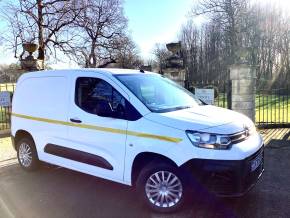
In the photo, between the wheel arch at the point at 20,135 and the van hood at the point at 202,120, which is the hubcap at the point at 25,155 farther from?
the van hood at the point at 202,120

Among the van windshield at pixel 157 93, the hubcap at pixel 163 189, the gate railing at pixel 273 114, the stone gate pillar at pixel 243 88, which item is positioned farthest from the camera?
the gate railing at pixel 273 114

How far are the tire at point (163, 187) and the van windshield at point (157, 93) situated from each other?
2.59 ft

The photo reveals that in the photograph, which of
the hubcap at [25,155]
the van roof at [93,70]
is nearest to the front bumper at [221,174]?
the van roof at [93,70]

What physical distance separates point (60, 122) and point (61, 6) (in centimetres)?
2000

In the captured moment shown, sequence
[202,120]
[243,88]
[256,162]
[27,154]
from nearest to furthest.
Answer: [202,120] → [256,162] → [27,154] → [243,88]

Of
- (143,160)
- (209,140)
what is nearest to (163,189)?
(143,160)

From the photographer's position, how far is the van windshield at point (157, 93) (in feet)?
16.4

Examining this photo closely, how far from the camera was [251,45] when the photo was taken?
42.5m

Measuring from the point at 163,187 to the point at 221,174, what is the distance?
0.78 meters

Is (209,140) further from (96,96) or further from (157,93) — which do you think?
(96,96)

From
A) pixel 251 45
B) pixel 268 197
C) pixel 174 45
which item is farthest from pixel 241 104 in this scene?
pixel 251 45

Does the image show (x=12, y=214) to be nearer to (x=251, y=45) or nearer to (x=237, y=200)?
(x=237, y=200)

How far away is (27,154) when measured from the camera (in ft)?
22.5

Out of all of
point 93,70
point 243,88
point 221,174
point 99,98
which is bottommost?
point 221,174
